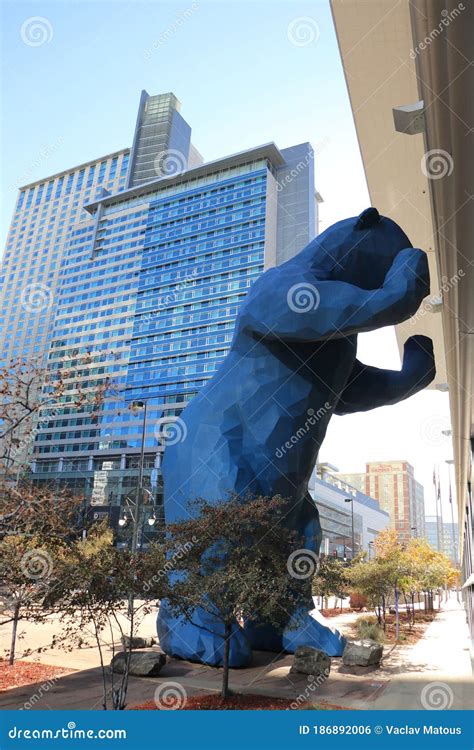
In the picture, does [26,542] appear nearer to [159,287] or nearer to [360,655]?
[360,655]

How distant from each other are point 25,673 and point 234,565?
4.09 m

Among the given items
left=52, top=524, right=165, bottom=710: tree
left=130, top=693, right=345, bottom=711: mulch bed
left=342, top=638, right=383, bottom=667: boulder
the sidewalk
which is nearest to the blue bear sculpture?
left=342, top=638, right=383, bottom=667: boulder

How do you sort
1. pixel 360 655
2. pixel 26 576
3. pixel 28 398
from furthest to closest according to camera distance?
pixel 360 655 → pixel 28 398 → pixel 26 576

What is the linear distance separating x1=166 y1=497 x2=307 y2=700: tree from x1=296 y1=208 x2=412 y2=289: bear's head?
11.7 ft

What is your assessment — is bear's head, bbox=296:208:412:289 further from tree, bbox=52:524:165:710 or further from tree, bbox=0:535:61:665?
tree, bbox=0:535:61:665

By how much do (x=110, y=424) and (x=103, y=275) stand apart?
20987 millimetres

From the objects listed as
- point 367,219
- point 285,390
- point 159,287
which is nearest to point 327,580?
point 285,390

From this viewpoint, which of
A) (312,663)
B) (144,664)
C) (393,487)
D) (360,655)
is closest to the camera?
(144,664)

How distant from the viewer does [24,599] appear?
5992mm

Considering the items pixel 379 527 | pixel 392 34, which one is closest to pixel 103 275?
pixel 379 527

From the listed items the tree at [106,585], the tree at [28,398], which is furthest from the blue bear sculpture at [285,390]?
the tree at [28,398]

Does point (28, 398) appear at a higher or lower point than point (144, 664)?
higher

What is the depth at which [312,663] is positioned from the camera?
8508 millimetres

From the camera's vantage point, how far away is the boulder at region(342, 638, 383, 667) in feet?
30.9
